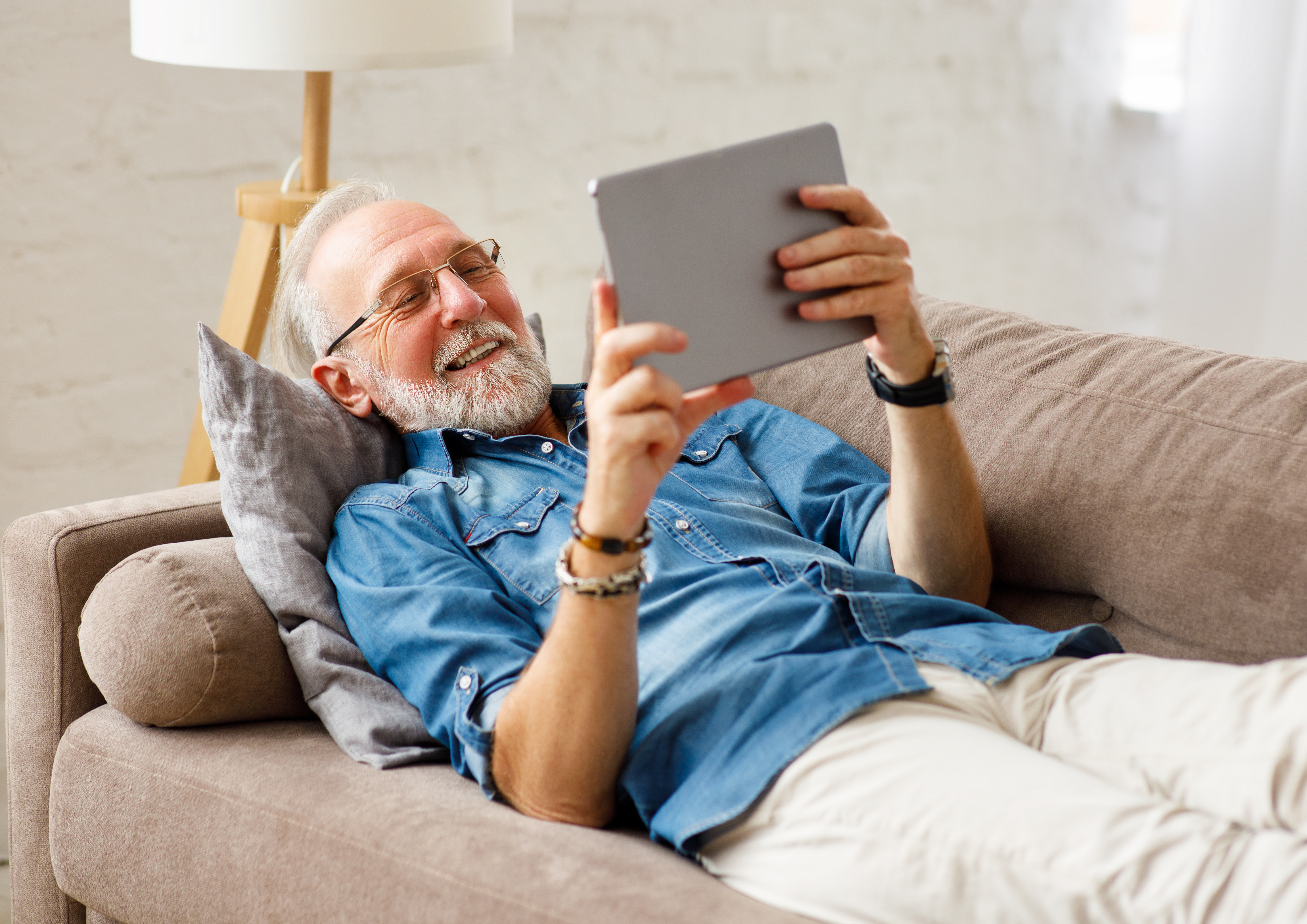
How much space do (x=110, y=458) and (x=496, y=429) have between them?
99cm

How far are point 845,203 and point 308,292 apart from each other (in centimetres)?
82

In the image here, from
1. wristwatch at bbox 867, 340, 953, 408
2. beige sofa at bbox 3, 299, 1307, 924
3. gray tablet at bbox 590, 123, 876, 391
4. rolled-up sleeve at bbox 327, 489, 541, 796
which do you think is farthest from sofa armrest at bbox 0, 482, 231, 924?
wristwatch at bbox 867, 340, 953, 408

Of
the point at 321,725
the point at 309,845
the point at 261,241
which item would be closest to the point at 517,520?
the point at 321,725

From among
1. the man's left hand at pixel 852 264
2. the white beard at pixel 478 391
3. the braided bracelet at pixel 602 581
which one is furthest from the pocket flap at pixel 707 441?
the braided bracelet at pixel 602 581

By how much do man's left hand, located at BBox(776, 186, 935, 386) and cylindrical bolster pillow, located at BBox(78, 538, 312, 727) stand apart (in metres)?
0.65

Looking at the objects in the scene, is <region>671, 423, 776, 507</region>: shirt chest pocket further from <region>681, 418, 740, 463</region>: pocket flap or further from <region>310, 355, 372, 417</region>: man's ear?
<region>310, 355, 372, 417</region>: man's ear

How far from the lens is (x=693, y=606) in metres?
1.19

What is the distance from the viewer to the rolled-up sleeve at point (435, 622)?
1.11 m

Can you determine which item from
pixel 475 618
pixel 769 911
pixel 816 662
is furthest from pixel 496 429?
pixel 769 911

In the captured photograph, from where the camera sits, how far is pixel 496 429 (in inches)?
58.1

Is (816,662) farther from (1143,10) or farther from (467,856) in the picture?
(1143,10)

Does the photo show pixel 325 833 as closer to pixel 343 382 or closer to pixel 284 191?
pixel 343 382

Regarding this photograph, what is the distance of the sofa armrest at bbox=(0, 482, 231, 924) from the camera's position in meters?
1.29

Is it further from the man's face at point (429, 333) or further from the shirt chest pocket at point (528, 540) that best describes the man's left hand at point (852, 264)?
the man's face at point (429, 333)
